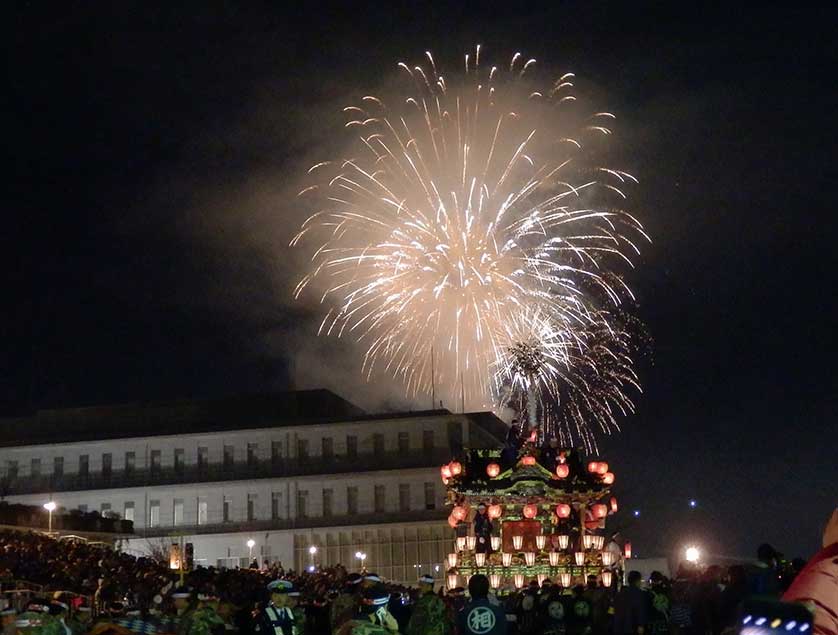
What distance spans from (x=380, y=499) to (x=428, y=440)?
411 centimetres

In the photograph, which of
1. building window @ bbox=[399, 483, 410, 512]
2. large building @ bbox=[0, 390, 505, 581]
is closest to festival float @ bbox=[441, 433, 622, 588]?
large building @ bbox=[0, 390, 505, 581]

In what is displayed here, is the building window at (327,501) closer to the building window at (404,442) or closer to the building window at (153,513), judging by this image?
the building window at (404,442)

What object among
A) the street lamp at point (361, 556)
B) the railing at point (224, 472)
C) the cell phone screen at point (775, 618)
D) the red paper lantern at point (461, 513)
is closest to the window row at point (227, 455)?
the railing at point (224, 472)

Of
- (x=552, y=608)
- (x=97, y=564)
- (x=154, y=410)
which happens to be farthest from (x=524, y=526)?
(x=154, y=410)

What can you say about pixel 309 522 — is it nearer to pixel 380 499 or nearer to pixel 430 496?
pixel 380 499

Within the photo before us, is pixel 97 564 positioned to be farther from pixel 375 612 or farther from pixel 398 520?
pixel 398 520

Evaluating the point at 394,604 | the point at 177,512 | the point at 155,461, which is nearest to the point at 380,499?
the point at 177,512

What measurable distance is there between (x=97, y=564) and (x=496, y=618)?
2447 centimetres

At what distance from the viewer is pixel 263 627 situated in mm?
11680

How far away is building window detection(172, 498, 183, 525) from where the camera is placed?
64.8 meters

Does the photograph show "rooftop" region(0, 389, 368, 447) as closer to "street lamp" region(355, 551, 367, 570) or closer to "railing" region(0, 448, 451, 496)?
"railing" region(0, 448, 451, 496)

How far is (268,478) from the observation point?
64750 millimetres

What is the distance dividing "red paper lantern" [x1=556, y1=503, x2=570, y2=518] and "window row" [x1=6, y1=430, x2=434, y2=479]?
2734 centimetres

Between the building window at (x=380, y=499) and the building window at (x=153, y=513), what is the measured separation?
1187 cm
